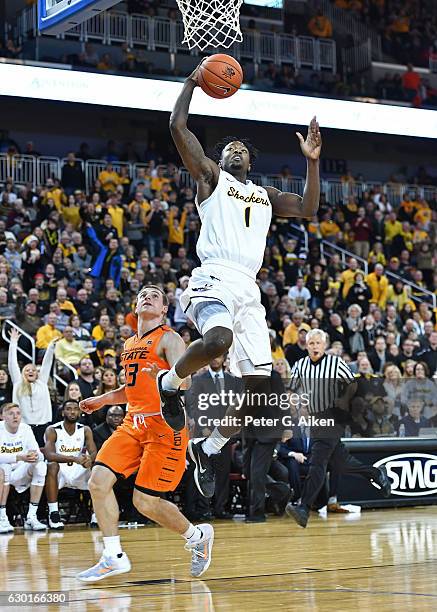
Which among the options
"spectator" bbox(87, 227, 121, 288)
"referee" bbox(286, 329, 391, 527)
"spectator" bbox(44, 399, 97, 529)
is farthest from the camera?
"spectator" bbox(87, 227, 121, 288)

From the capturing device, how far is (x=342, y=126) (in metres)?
23.5

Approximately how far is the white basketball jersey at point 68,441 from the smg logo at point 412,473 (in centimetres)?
402

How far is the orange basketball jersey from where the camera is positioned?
7.07 metres

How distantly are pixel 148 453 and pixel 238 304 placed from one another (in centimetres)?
123

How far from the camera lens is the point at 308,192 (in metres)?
7.10

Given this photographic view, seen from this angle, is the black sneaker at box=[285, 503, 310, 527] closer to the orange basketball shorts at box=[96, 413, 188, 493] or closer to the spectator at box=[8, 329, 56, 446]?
the orange basketball shorts at box=[96, 413, 188, 493]

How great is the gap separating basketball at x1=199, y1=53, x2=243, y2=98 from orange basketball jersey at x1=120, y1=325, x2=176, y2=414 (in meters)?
1.72

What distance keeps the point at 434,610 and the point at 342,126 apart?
1923 cm

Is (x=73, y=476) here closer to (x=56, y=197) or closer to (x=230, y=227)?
(x=230, y=227)

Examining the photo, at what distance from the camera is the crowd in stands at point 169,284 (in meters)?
13.3

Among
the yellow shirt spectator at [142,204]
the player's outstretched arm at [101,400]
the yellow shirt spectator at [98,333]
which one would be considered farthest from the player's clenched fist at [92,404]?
the yellow shirt spectator at [142,204]

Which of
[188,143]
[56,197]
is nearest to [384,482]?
[188,143]

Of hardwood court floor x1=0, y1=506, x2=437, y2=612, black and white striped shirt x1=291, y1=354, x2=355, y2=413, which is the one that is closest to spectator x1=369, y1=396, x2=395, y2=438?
black and white striped shirt x1=291, y1=354, x2=355, y2=413

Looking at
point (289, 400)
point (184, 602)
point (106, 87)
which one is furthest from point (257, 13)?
point (184, 602)
